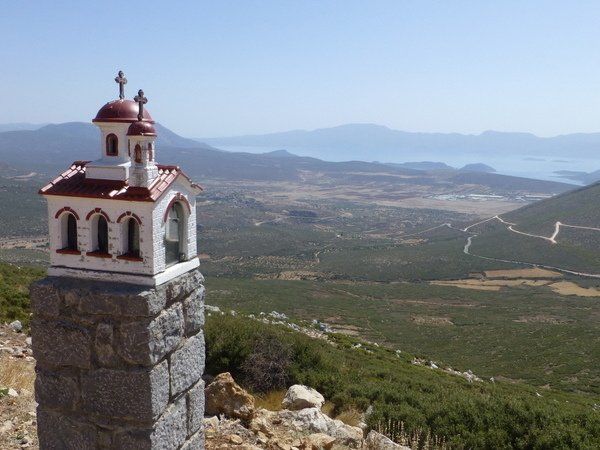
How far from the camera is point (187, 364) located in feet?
18.8

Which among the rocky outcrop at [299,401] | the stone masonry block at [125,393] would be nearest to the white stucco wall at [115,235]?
the stone masonry block at [125,393]

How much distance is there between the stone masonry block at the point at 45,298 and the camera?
5.22m

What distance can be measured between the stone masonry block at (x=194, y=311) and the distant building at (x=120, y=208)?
385 mm

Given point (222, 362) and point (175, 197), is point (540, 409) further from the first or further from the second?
point (175, 197)

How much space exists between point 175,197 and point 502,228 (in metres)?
102

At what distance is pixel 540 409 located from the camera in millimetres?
10227

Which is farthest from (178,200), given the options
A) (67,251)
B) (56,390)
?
(56,390)

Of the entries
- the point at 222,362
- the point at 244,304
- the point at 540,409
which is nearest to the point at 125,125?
the point at 222,362

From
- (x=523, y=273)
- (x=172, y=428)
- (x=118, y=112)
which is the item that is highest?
(x=118, y=112)

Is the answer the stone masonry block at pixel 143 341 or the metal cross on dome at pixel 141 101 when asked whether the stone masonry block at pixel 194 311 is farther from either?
the metal cross on dome at pixel 141 101

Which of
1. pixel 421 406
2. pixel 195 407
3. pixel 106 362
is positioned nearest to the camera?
pixel 106 362

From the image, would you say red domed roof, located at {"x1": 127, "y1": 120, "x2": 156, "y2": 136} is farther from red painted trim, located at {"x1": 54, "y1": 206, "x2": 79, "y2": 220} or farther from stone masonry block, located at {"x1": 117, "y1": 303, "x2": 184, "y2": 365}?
stone masonry block, located at {"x1": 117, "y1": 303, "x2": 184, "y2": 365}

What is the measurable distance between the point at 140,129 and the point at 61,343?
7.56ft

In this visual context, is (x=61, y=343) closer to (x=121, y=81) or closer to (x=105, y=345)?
(x=105, y=345)
